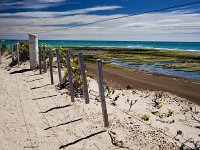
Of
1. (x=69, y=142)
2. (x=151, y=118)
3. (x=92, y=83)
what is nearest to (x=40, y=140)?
(x=69, y=142)

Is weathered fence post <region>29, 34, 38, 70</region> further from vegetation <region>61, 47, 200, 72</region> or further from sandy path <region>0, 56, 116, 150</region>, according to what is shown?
vegetation <region>61, 47, 200, 72</region>

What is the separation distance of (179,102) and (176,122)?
282 cm

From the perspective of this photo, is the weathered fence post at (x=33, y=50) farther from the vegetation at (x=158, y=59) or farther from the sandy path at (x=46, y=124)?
the vegetation at (x=158, y=59)

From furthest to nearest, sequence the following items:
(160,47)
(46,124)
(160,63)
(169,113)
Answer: (160,47) < (160,63) < (169,113) < (46,124)

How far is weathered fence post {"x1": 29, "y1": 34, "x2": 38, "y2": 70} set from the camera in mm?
18438

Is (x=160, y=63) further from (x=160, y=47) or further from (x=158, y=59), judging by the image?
(x=160, y=47)

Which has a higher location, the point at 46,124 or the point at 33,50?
the point at 33,50

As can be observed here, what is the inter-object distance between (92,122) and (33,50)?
1223 centimetres

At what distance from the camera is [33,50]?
18562 millimetres

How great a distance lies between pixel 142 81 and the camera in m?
18.3


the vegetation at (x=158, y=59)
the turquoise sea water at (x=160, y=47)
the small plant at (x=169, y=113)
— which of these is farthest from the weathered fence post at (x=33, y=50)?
the small plant at (x=169, y=113)

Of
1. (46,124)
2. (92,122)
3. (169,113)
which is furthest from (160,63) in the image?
(46,124)

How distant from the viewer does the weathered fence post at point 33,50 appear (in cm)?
1844

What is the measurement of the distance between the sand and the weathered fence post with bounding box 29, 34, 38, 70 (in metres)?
7.25
